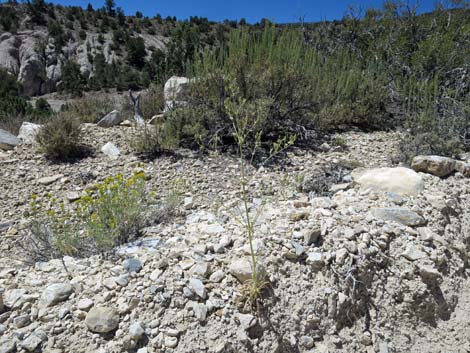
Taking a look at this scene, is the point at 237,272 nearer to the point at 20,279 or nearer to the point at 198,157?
the point at 20,279

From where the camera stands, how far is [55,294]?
1.76 m

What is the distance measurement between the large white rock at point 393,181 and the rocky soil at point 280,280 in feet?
0.05

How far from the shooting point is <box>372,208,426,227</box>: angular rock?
2455 mm

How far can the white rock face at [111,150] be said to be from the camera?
3.96 meters

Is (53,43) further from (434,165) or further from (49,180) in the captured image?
(434,165)

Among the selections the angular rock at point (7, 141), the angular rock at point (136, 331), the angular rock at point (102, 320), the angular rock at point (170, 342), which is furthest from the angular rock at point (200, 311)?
the angular rock at point (7, 141)

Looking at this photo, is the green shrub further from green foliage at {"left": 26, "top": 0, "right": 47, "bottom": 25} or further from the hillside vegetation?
green foliage at {"left": 26, "top": 0, "right": 47, "bottom": 25}

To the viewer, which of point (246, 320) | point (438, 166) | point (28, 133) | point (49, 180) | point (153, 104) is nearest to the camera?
point (246, 320)

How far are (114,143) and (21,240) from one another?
1.83 m

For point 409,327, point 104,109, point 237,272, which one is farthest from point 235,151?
point 104,109

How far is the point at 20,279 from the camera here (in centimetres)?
200

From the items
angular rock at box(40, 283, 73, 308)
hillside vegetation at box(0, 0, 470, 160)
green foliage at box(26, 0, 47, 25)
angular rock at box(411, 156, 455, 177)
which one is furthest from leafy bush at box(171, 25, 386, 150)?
green foliage at box(26, 0, 47, 25)

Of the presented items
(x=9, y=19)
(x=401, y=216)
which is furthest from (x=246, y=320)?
(x=9, y=19)

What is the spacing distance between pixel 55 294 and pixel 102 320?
36 cm
